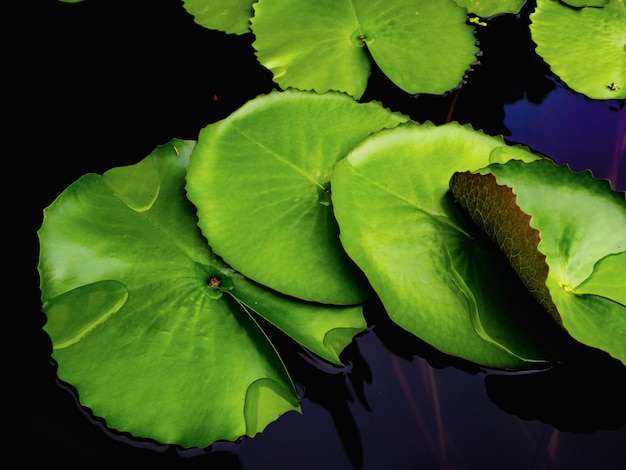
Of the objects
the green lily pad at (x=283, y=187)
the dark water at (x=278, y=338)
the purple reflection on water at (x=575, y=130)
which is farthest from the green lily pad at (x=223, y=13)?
the purple reflection on water at (x=575, y=130)

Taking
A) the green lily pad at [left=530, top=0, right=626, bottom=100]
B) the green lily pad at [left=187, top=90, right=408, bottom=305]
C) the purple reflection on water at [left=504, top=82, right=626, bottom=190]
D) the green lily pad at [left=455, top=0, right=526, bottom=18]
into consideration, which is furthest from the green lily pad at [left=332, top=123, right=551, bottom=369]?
the green lily pad at [left=455, top=0, right=526, bottom=18]

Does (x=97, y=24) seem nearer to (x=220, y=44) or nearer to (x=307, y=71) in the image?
(x=220, y=44)

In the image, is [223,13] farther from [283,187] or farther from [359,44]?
[283,187]

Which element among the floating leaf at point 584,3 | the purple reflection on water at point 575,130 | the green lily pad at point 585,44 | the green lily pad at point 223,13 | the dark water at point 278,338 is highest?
the floating leaf at point 584,3

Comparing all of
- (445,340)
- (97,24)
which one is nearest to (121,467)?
(445,340)

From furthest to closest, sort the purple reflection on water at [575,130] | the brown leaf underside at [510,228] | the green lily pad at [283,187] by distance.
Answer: the purple reflection on water at [575,130]
the green lily pad at [283,187]
the brown leaf underside at [510,228]

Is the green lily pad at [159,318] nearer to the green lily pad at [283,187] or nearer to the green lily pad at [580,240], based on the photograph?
the green lily pad at [283,187]

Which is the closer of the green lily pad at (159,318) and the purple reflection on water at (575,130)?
the green lily pad at (159,318)
